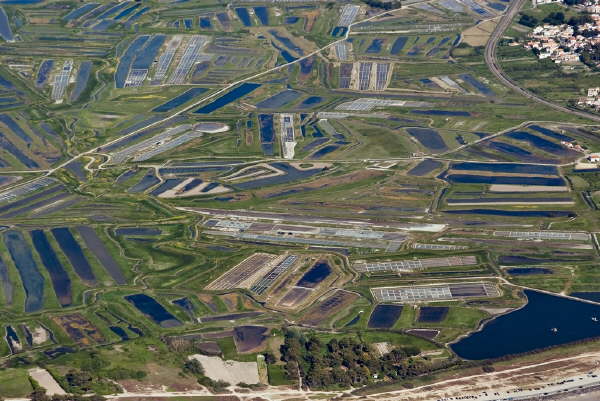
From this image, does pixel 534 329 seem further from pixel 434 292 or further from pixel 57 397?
pixel 57 397

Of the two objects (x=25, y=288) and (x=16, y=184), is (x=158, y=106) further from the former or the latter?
(x=25, y=288)

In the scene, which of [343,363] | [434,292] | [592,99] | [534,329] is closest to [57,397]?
[343,363]

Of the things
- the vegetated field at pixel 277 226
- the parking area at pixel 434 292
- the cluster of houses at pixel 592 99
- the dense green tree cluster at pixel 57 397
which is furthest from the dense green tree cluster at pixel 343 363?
the cluster of houses at pixel 592 99

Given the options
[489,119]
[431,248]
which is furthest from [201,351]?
[489,119]

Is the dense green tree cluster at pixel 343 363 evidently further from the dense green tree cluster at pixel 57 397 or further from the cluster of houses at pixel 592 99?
the cluster of houses at pixel 592 99

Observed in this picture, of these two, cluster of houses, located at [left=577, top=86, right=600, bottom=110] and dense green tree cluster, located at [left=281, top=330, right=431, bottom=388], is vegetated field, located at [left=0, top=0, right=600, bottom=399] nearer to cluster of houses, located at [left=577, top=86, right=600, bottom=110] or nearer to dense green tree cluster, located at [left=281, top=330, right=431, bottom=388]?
dense green tree cluster, located at [left=281, top=330, right=431, bottom=388]
